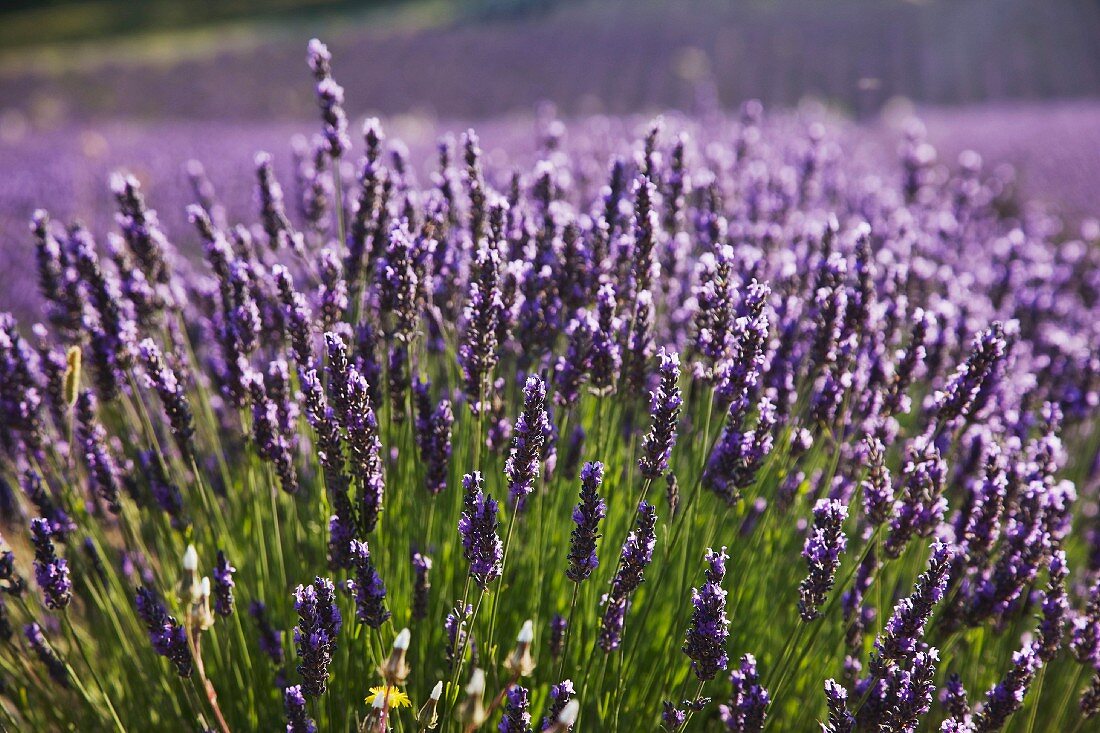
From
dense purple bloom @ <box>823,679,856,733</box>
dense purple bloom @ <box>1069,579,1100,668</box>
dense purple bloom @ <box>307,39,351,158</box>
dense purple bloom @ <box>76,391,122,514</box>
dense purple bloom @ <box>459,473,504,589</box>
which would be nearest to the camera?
dense purple bloom @ <box>459,473,504,589</box>

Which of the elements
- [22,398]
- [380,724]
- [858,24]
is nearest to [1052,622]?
[380,724]

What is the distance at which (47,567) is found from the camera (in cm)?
169

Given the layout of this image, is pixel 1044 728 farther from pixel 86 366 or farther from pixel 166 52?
pixel 166 52

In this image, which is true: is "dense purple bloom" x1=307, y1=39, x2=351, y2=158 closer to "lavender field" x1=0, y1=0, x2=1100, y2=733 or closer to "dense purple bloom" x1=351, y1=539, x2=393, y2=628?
"lavender field" x1=0, y1=0, x2=1100, y2=733

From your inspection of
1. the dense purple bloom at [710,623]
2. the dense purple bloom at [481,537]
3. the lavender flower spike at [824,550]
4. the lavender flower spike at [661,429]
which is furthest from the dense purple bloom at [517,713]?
the lavender flower spike at [824,550]

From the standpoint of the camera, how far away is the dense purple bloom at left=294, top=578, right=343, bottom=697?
5.02 feet

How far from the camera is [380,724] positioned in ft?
4.35

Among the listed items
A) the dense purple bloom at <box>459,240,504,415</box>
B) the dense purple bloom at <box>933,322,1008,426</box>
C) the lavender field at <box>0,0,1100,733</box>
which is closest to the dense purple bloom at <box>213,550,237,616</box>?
the lavender field at <box>0,0,1100,733</box>

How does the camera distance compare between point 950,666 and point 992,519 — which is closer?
point 992,519

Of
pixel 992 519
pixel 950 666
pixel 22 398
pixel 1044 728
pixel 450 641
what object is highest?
pixel 22 398

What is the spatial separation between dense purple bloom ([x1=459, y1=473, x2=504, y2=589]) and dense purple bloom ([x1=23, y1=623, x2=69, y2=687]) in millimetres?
1271

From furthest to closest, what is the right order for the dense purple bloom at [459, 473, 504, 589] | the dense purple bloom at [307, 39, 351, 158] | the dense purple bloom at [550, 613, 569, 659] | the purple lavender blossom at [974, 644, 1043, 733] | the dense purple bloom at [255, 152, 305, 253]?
the dense purple bloom at [255, 152, 305, 253] < the dense purple bloom at [307, 39, 351, 158] < the dense purple bloom at [550, 613, 569, 659] < the purple lavender blossom at [974, 644, 1043, 733] < the dense purple bloom at [459, 473, 504, 589]

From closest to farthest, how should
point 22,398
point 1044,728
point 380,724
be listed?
1. point 380,724
2. point 22,398
3. point 1044,728

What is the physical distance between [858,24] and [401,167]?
22.4m
